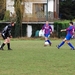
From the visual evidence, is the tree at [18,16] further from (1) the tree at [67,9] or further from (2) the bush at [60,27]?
(1) the tree at [67,9]

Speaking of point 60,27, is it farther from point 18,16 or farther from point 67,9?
point 67,9

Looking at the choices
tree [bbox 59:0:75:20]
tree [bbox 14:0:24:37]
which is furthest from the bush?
tree [bbox 59:0:75:20]

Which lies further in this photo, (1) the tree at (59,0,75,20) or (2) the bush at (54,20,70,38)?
(1) the tree at (59,0,75,20)

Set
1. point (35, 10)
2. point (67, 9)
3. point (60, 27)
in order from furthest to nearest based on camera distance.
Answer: point (67, 9), point (35, 10), point (60, 27)

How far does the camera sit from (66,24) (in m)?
45.6

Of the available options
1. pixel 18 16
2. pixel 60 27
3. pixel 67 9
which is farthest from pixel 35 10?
pixel 67 9

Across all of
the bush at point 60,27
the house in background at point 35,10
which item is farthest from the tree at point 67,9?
the bush at point 60,27

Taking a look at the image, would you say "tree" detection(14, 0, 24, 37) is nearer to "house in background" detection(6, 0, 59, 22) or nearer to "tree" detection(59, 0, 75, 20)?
"house in background" detection(6, 0, 59, 22)

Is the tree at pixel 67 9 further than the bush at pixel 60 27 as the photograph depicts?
Yes

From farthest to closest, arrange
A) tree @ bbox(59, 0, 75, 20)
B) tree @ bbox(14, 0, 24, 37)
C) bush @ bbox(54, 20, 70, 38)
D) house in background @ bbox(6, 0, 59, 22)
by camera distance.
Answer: tree @ bbox(59, 0, 75, 20)
house in background @ bbox(6, 0, 59, 22)
tree @ bbox(14, 0, 24, 37)
bush @ bbox(54, 20, 70, 38)

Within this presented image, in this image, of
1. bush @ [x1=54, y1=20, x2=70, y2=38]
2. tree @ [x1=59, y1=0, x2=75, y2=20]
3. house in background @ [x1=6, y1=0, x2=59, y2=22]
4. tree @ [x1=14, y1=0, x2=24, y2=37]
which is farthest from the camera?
tree @ [x1=59, y1=0, x2=75, y2=20]

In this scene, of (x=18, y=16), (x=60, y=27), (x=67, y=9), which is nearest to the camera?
(x=60, y=27)

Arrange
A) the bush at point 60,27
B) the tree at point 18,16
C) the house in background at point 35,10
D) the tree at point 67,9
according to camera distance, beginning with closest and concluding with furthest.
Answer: the bush at point 60,27 → the tree at point 18,16 → the house in background at point 35,10 → the tree at point 67,9

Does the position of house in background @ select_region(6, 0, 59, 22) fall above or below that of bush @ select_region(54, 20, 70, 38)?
above
